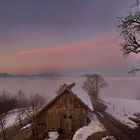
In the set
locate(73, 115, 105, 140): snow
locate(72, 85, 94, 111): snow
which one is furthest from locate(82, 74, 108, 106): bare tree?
locate(73, 115, 105, 140): snow

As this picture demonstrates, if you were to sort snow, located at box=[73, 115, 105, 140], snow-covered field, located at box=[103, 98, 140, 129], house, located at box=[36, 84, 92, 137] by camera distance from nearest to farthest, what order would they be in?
1. snow, located at box=[73, 115, 105, 140]
2. house, located at box=[36, 84, 92, 137]
3. snow-covered field, located at box=[103, 98, 140, 129]

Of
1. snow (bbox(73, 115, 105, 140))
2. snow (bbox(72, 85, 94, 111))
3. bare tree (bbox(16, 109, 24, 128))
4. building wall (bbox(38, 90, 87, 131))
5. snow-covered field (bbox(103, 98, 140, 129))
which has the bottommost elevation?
bare tree (bbox(16, 109, 24, 128))

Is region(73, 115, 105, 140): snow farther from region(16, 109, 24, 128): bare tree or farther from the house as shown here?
region(16, 109, 24, 128): bare tree

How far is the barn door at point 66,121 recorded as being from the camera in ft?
131

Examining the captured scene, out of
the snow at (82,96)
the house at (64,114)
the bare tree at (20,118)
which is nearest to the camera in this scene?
the house at (64,114)

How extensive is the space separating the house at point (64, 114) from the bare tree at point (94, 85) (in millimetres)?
65655

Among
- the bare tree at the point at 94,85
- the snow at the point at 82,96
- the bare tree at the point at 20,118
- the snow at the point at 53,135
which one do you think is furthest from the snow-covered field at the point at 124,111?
the bare tree at the point at 20,118

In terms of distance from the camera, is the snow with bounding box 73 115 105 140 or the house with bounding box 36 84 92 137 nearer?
the snow with bounding box 73 115 105 140

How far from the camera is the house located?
39.2 metres

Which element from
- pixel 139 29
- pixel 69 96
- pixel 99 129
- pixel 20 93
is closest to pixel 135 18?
pixel 139 29

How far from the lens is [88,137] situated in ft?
102

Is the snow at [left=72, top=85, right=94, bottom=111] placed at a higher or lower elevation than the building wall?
higher

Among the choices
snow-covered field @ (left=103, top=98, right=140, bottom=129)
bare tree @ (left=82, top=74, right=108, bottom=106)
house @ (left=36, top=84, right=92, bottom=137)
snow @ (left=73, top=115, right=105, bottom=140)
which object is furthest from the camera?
bare tree @ (left=82, top=74, right=108, bottom=106)

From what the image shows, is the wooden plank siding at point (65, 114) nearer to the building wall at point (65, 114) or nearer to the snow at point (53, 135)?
the building wall at point (65, 114)
